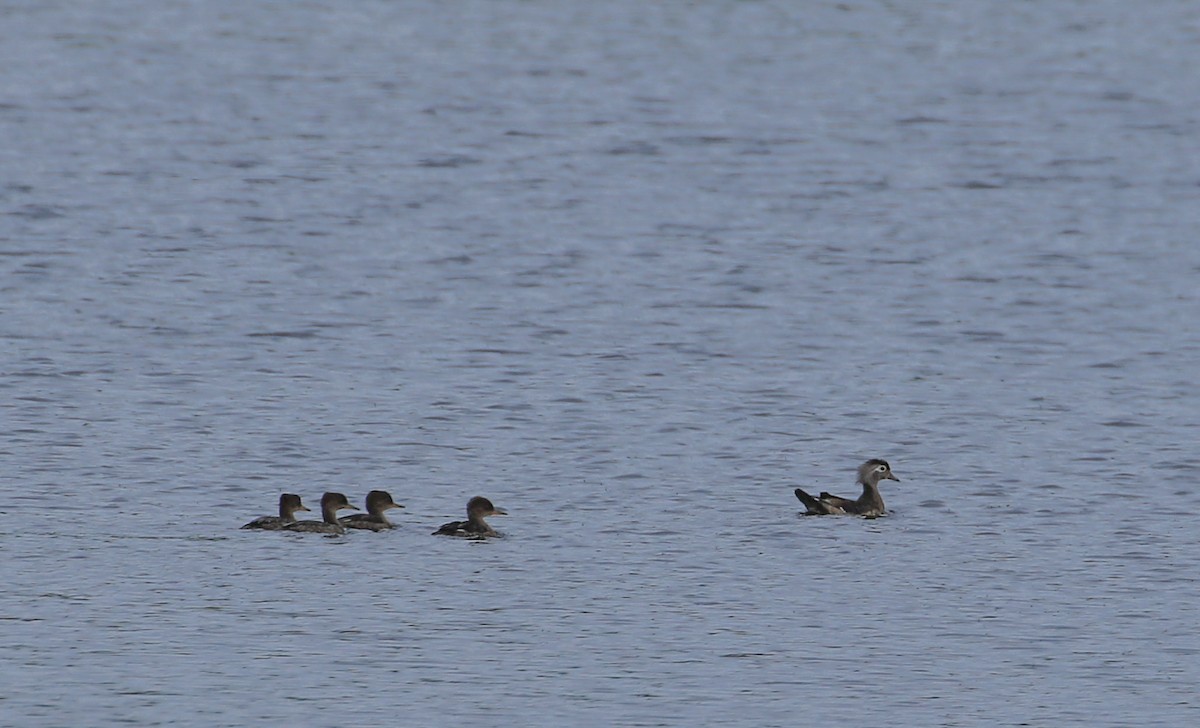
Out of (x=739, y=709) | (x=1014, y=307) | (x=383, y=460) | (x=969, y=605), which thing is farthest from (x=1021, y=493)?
(x=1014, y=307)

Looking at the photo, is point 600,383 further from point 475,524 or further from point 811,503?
point 475,524

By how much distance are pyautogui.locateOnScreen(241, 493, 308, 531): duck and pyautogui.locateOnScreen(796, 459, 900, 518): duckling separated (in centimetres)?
456

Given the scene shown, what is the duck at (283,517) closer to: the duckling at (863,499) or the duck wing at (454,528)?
the duck wing at (454,528)

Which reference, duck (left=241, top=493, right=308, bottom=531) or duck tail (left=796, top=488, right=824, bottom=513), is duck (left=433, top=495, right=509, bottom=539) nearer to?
duck (left=241, top=493, right=308, bottom=531)

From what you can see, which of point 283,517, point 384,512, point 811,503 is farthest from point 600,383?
point 283,517

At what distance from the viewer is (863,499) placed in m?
22.6

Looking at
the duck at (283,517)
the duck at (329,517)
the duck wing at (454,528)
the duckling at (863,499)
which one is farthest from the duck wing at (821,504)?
the duck at (283,517)

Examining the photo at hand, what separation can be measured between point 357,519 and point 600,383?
7.33 m

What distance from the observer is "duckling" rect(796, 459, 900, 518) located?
869 inches

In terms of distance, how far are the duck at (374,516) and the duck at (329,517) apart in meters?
0.09

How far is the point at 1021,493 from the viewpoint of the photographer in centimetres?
2309

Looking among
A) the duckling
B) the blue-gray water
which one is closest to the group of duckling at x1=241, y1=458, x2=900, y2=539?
Result: the duckling

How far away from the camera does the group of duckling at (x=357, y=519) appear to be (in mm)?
20609

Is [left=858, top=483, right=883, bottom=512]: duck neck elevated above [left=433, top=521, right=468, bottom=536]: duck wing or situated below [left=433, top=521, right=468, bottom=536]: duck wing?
above
